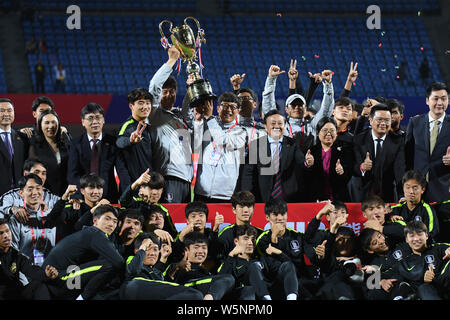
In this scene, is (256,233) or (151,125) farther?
(151,125)

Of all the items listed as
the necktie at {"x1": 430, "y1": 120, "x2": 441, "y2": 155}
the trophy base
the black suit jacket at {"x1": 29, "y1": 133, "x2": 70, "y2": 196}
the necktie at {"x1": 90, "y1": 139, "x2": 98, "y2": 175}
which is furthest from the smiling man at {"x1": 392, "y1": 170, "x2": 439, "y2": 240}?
the black suit jacket at {"x1": 29, "y1": 133, "x2": 70, "y2": 196}

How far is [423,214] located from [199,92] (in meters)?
2.31

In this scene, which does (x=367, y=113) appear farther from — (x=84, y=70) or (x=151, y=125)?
(x=84, y=70)

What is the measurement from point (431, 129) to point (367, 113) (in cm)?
93

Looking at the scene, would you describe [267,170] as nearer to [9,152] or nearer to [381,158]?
[381,158]

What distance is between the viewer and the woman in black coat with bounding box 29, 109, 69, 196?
6.67m

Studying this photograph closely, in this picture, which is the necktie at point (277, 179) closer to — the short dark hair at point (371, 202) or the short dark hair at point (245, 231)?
the short dark hair at point (245, 231)

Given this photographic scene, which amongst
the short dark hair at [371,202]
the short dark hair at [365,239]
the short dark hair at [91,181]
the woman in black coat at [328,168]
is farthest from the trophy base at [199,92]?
the short dark hair at [365,239]

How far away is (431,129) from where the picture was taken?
22.7 ft

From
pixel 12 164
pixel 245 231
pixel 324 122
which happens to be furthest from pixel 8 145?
pixel 324 122

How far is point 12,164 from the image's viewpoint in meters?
6.75

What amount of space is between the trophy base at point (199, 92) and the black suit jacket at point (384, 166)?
59.4 inches

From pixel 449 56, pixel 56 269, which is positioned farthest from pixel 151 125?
pixel 449 56
